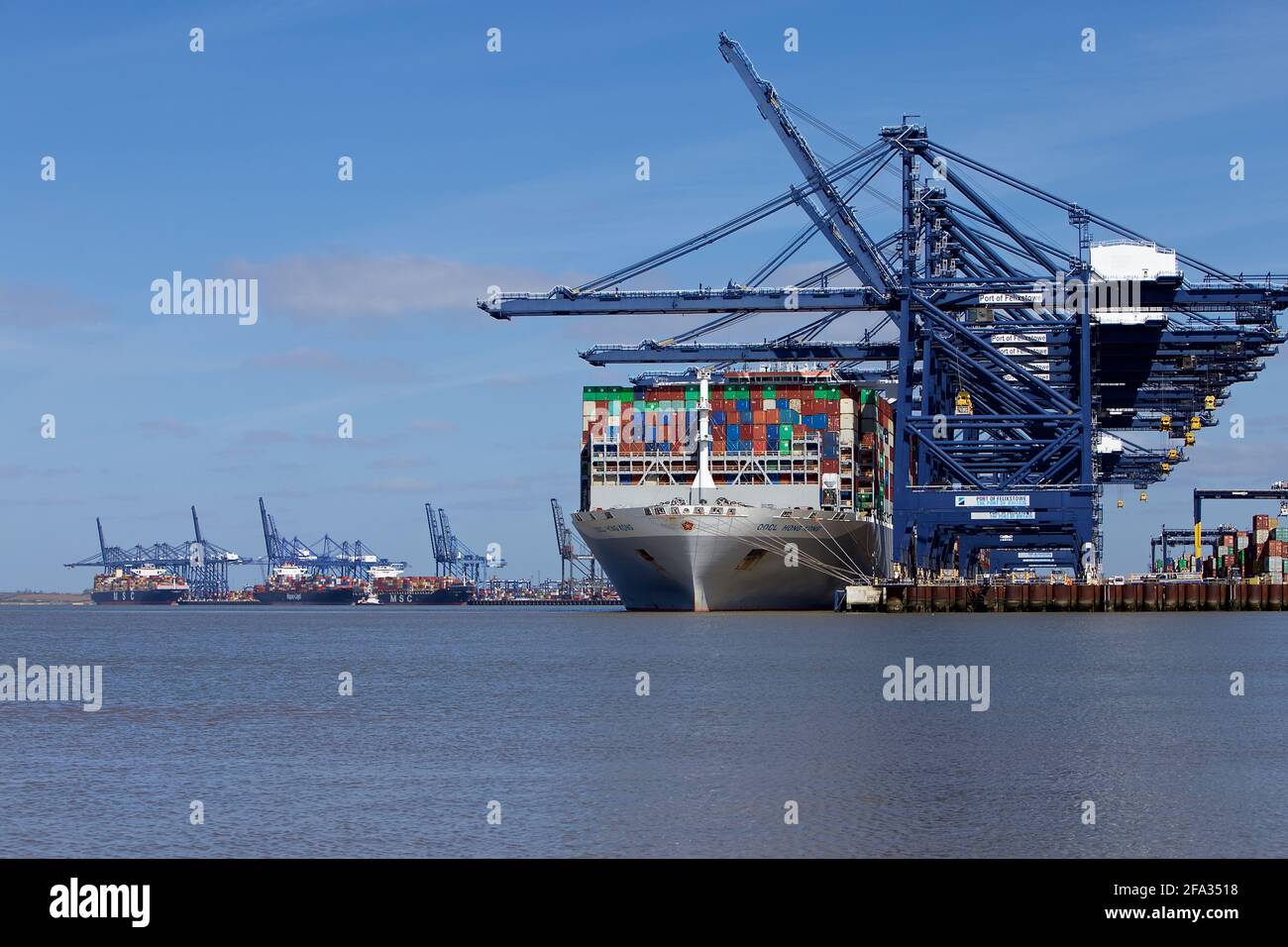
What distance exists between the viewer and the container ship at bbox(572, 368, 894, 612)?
80.1 meters

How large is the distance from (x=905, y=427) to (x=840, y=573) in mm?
8290

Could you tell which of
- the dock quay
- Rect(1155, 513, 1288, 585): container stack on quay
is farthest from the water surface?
Rect(1155, 513, 1288, 585): container stack on quay

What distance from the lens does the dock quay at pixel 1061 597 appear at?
271 ft

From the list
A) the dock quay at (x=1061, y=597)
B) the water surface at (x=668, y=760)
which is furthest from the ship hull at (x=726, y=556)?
the water surface at (x=668, y=760)

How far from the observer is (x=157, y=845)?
774 inches

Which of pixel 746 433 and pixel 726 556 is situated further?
pixel 746 433

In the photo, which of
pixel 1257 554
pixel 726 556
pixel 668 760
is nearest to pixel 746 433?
pixel 726 556

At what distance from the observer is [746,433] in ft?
291

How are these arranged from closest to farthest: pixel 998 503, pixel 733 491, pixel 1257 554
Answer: pixel 998 503 < pixel 733 491 < pixel 1257 554

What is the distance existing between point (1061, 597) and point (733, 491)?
55.6ft

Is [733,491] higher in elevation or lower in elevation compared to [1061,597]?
higher
